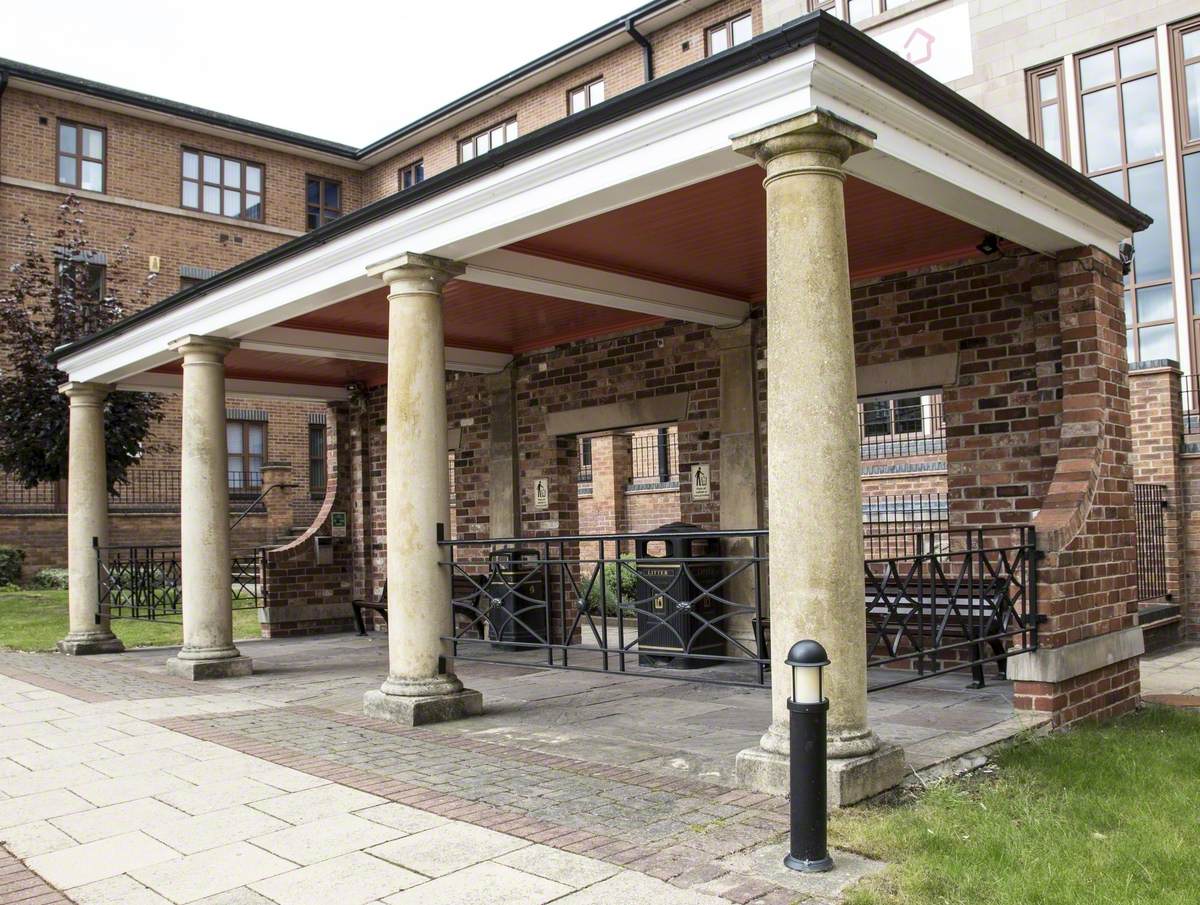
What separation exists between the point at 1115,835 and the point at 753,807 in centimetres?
142

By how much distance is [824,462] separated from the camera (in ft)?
15.0

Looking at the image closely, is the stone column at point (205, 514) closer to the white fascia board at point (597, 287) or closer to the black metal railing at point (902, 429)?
the white fascia board at point (597, 287)

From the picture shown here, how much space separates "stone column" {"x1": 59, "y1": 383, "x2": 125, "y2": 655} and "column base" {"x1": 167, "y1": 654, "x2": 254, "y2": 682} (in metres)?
2.34

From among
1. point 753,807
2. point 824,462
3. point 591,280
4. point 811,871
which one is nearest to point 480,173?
point 591,280

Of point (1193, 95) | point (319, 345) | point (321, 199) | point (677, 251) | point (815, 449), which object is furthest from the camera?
point (321, 199)

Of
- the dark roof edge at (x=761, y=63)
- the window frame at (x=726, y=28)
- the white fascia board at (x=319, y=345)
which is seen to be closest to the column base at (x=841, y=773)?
the dark roof edge at (x=761, y=63)

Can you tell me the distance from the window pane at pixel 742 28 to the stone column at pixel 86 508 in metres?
12.2

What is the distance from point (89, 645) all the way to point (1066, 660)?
387 inches

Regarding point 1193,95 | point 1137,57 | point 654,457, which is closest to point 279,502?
point 654,457

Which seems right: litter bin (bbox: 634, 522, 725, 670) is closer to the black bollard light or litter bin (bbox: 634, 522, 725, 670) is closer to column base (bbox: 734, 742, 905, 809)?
column base (bbox: 734, 742, 905, 809)

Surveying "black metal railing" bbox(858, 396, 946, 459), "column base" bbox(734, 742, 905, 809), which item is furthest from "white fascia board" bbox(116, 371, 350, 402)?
"black metal railing" bbox(858, 396, 946, 459)

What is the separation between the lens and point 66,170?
21.2 m

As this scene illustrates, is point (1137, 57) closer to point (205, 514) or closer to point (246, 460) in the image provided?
point (205, 514)

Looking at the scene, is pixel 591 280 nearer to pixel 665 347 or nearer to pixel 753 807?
pixel 665 347
